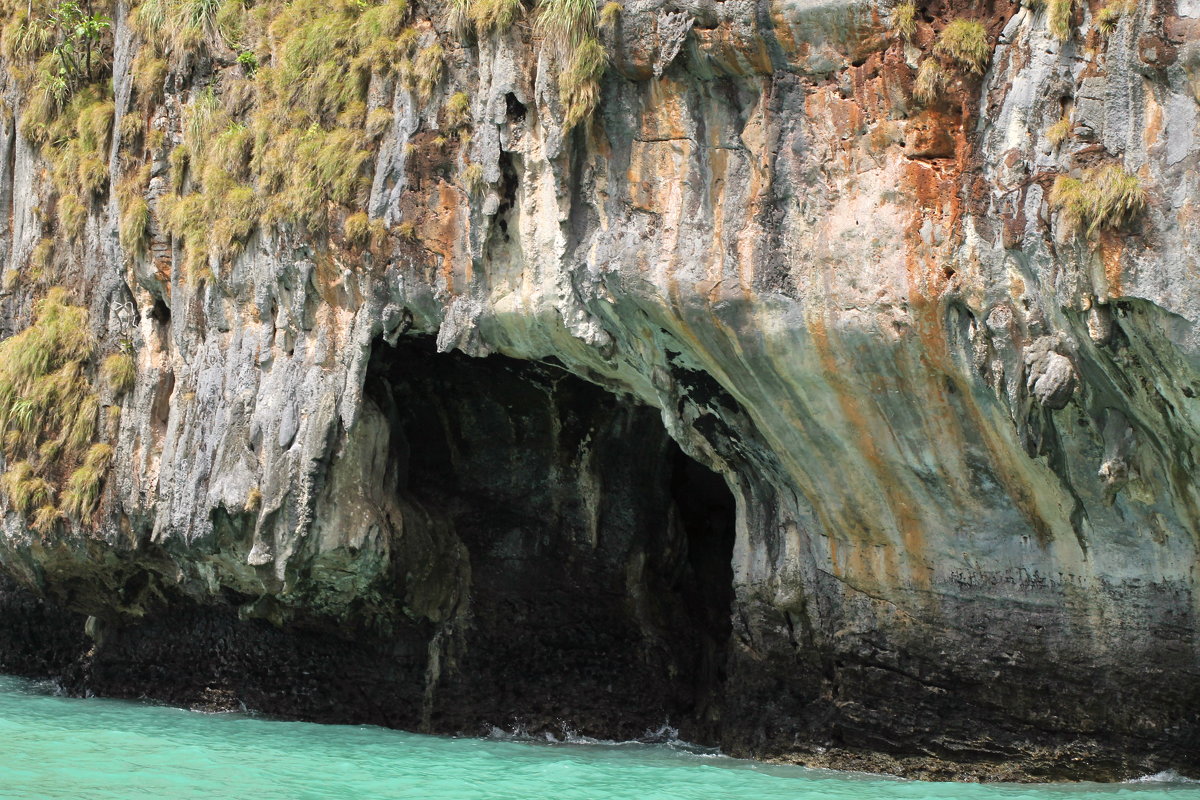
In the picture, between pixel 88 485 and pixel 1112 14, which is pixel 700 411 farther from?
pixel 88 485

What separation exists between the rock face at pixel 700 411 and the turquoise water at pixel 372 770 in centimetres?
70

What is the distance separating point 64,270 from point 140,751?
5868 mm

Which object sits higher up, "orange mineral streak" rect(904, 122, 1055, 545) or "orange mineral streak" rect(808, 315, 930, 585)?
"orange mineral streak" rect(904, 122, 1055, 545)

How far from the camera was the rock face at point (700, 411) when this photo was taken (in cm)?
825

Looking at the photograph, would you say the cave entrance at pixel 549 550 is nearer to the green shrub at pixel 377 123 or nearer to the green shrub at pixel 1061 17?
the green shrub at pixel 377 123

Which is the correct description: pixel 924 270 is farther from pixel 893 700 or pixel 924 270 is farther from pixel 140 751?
pixel 140 751

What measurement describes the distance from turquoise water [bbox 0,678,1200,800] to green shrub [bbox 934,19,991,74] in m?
4.45

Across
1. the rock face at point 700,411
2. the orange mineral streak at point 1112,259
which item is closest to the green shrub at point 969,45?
the rock face at point 700,411

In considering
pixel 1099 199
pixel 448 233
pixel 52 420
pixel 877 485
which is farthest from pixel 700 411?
pixel 52 420

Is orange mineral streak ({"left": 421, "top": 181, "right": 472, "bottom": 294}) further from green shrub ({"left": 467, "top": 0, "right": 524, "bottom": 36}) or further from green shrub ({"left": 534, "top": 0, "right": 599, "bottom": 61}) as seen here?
green shrub ({"left": 534, "top": 0, "right": 599, "bottom": 61})

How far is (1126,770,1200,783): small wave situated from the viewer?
909cm

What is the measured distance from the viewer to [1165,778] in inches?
360

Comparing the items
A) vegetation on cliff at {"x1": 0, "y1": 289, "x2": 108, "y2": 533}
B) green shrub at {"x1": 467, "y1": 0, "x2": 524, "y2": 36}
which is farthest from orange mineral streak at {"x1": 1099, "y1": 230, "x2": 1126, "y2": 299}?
vegetation on cliff at {"x1": 0, "y1": 289, "x2": 108, "y2": 533}

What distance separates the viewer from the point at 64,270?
14094 millimetres
